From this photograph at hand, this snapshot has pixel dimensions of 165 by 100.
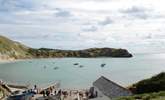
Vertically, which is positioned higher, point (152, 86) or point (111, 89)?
point (152, 86)

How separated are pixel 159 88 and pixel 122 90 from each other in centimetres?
539

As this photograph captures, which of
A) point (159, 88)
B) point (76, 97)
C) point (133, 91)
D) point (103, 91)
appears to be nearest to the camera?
point (159, 88)

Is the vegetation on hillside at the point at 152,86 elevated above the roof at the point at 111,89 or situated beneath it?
elevated above

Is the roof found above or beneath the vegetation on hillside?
beneath

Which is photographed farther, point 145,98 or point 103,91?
point 103,91

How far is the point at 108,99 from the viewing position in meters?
47.0

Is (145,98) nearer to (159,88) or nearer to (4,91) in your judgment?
(159,88)

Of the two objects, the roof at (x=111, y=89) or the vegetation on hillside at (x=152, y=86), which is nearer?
the vegetation on hillside at (x=152, y=86)

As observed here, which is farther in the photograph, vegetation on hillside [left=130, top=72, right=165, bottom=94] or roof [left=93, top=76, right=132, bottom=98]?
roof [left=93, top=76, right=132, bottom=98]

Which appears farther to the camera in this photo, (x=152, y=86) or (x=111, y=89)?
(x=111, y=89)

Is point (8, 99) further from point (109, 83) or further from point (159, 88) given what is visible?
point (159, 88)

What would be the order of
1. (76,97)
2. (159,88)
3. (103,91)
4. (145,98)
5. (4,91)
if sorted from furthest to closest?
(4,91) → (76,97) → (103,91) → (159,88) → (145,98)

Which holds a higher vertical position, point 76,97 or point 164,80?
point 164,80

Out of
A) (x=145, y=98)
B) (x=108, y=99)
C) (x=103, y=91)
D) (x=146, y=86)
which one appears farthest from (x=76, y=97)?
(x=145, y=98)
